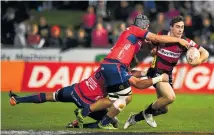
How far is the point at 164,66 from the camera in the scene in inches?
556

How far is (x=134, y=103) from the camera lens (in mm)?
20500

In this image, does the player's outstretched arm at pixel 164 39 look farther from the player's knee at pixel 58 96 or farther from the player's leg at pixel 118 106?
the player's knee at pixel 58 96

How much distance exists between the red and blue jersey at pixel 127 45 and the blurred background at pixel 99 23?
12.6m

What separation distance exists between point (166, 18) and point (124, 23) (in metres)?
1.78

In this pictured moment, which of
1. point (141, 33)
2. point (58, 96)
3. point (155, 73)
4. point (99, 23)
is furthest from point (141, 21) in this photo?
point (99, 23)

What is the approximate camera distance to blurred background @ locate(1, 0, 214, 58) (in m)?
26.9

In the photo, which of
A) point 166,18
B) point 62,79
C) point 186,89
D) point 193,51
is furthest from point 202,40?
point 193,51

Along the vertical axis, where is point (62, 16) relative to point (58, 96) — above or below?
below

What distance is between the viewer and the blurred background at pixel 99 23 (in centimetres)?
2688

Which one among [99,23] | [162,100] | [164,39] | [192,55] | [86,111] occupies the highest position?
[164,39]

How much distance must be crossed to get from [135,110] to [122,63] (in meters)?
5.34

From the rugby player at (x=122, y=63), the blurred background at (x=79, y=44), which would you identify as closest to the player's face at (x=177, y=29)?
the rugby player at (x=122, y=63)

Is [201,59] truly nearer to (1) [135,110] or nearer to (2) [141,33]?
(2) [141,33]

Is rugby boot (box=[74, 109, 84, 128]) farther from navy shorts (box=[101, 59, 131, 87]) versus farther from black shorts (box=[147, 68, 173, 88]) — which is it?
black shorts (box=[147, 68, 173, 88])
